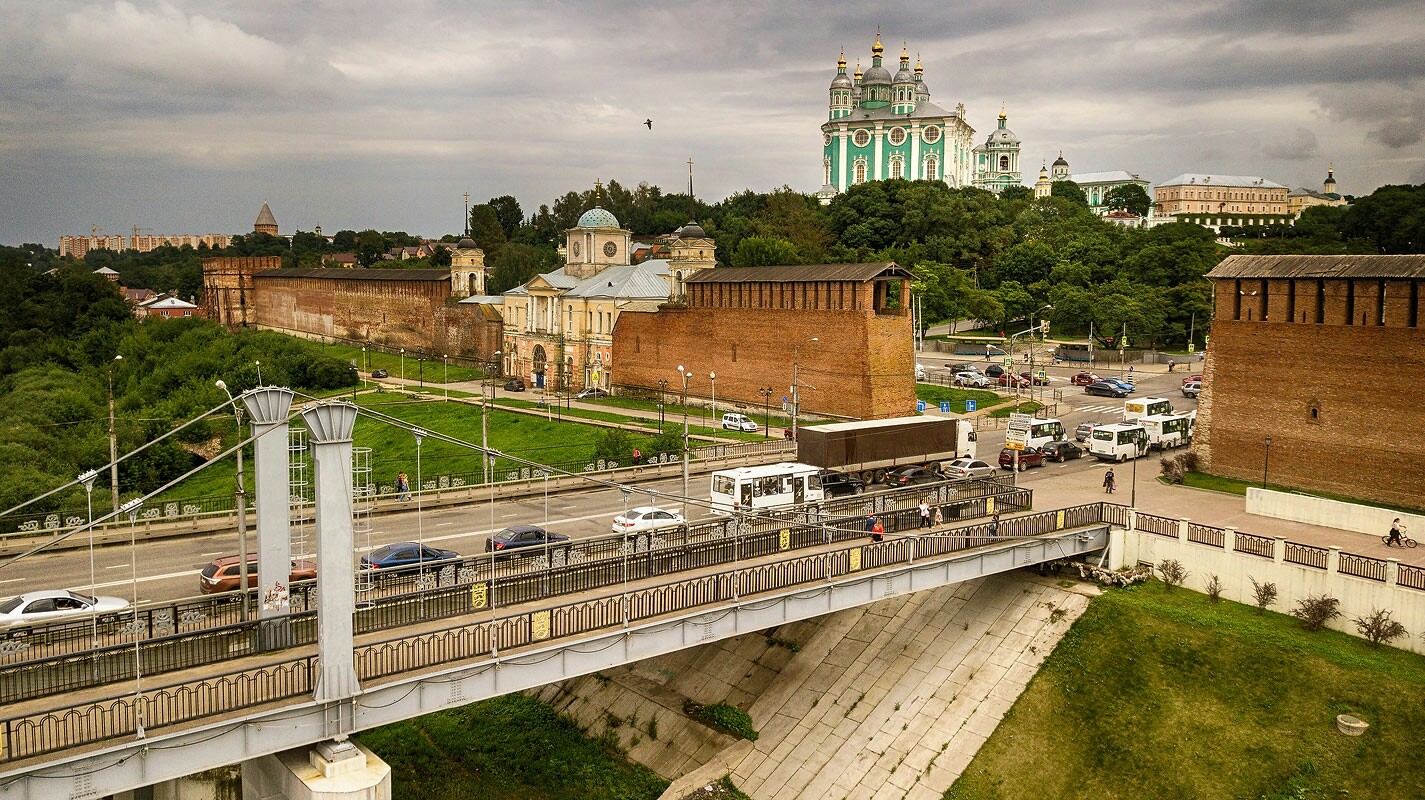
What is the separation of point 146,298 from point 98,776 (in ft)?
491

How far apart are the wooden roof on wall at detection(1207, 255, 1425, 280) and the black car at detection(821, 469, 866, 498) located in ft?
44.4

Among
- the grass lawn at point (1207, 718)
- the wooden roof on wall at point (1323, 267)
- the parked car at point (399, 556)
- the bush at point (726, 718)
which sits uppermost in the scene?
the wooden roof on wall at point (1323, 267)

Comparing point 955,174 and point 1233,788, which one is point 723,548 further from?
point 955,174

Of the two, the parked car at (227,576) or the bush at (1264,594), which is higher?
the parked car at (227,576)

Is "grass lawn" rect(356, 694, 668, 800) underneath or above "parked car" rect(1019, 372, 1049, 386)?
underneath

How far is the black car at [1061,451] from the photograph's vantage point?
131ft

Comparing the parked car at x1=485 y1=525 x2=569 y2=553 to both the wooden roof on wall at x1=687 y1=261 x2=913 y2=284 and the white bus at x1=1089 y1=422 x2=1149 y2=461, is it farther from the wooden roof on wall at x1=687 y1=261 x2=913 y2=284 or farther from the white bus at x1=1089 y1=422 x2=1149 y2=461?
the wooden roof on wall at x1=687 y1=261 x2=913 y2=284

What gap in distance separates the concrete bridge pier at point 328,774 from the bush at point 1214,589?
1819cm

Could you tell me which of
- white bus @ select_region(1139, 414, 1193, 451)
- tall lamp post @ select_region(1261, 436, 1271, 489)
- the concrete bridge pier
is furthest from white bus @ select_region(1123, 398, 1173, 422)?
the concrete bridge pier

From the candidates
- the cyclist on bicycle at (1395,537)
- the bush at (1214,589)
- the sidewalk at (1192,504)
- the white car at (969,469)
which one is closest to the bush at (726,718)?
the bush at (1214,589)

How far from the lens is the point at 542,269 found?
330ft

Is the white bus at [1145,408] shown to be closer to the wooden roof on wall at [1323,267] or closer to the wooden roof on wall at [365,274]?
the wooden roof on wall at [1323,267]

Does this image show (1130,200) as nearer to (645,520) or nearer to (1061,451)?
(1061,451)

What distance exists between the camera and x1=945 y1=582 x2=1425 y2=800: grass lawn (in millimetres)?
18734
